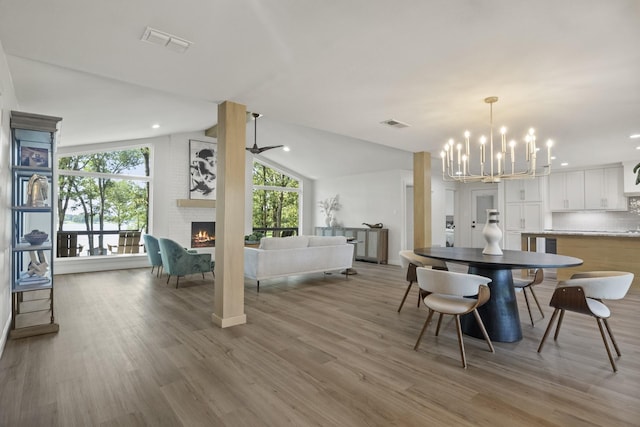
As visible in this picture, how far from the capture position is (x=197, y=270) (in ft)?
18.5

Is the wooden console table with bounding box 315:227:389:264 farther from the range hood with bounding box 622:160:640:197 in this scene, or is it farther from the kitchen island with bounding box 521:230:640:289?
the range hood with bounding box 622:160:640:197

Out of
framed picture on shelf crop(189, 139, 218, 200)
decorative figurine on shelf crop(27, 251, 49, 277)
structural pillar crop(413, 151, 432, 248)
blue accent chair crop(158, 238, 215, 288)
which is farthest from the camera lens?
framed picture on shelf crop(189, 139, 218, 200)

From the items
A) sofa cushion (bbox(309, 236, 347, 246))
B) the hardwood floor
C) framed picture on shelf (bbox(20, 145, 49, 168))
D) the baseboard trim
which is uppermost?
framed picture on shelf (bbox(20, 145, 49, 168))

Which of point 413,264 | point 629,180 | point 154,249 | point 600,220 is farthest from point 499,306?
point 600,220

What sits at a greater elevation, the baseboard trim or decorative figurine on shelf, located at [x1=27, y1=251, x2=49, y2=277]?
decorative figurine on shelf, located at [x1=27, y1=251, x2=49, y2=277]

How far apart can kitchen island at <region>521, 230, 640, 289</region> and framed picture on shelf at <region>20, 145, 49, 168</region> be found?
7.50 metres

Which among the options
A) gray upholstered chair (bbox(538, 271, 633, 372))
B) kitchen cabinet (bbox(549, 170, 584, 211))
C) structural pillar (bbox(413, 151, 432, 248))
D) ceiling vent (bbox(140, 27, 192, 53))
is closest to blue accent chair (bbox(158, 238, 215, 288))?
ceiling vent (bbox(140, 27, 192, 53))

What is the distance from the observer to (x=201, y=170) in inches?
322

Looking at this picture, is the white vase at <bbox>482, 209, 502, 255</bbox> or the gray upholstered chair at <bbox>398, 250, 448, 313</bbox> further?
the gray upholstered chair at <bbox>398, 250, 448, 313</bbox>

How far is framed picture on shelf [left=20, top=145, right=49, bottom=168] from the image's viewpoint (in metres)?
3.24

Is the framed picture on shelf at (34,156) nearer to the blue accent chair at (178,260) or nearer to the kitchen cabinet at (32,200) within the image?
the kitchen cabinet at (32,200)

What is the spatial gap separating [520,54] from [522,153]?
4.14m

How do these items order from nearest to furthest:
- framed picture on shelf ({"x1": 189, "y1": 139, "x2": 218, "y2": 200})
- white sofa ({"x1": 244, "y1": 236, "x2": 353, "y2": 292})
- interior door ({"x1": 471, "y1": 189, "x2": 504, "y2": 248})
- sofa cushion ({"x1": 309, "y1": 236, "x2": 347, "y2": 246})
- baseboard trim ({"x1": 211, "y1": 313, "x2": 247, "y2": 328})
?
baseboard trim ({"x1": 211, "y1": 313, "x2": 247, "y2": 328}), white sofa ({"x1": 244, "y1": 236, "x2": 353, "y2": 292}), sofa cushion ({"x1": 309, "y1": 236, "x2": 347, "y2": 246}), framed picture on shelf ({"x1": 189, "y1": 139, "x2": 218, "y2": 200}), interior door ({"x1": 471, "y1": 189, "x2": 504, "y2": 248})

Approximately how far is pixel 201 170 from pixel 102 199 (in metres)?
2.18
